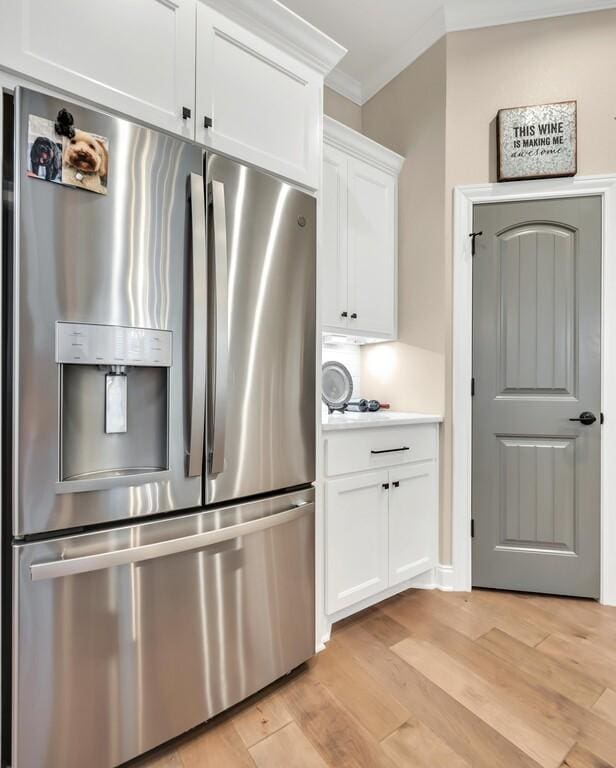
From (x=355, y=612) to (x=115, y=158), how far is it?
208 centimetres

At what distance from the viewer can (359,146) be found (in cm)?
238

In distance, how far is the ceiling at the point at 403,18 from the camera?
7.48 feet

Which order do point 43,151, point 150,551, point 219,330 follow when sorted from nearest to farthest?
point 43,151, point 150,551, point 219,330

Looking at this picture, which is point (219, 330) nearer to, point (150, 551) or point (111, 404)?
point (111, 404)

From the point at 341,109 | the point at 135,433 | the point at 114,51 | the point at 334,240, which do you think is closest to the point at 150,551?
the point at 135,433

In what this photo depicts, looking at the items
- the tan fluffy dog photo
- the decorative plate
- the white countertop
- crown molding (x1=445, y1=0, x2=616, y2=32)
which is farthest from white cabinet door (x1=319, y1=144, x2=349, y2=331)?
the tan fluffy dog photo

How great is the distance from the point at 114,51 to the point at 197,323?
814 millimetres

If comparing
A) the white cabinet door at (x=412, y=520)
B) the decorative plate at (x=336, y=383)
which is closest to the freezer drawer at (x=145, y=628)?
the white cabinet door at (x=412, y=520)

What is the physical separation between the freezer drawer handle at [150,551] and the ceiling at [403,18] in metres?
2.62

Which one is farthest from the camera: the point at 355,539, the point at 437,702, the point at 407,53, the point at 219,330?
the point at 407,53

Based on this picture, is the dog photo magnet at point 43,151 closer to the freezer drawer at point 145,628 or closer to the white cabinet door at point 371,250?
the freezer drawer at point 145,628

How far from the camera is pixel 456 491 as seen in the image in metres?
2.37

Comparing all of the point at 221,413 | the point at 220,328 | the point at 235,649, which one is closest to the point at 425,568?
the point at 235,649

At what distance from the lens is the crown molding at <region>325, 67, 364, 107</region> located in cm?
278
